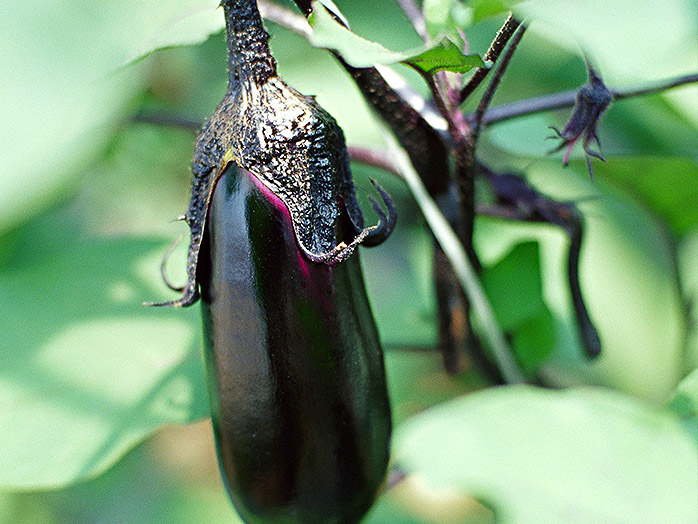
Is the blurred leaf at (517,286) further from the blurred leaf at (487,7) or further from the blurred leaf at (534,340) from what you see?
the blurred leaf at (487,7)

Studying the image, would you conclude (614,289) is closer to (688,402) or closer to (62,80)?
(688,402)

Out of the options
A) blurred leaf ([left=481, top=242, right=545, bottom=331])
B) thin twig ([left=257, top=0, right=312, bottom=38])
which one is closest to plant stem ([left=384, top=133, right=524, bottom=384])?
blurred leaf ([left=481, top=242, right=545, bottom=331])

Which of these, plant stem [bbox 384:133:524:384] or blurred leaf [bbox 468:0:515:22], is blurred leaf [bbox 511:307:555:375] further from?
blurred leaf [bbox 468:0:515:22]

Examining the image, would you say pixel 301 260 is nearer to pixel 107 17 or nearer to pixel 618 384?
pixel 107 17

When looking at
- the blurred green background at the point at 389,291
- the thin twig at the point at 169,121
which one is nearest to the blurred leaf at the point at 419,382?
the blurred green background at the point at 389,291

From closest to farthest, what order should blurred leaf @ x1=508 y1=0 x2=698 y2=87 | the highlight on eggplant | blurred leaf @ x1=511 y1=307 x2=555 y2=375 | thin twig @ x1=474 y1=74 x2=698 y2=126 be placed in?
blurred leaf @ x1=508 y1=0 x2=698 y2=87 < the highlight on eggplant < thin twig @ x1=474 y1=74 x2=698 y2=126 < blurred leaf @ x1=511 y1=307 x2=555 y2=375
